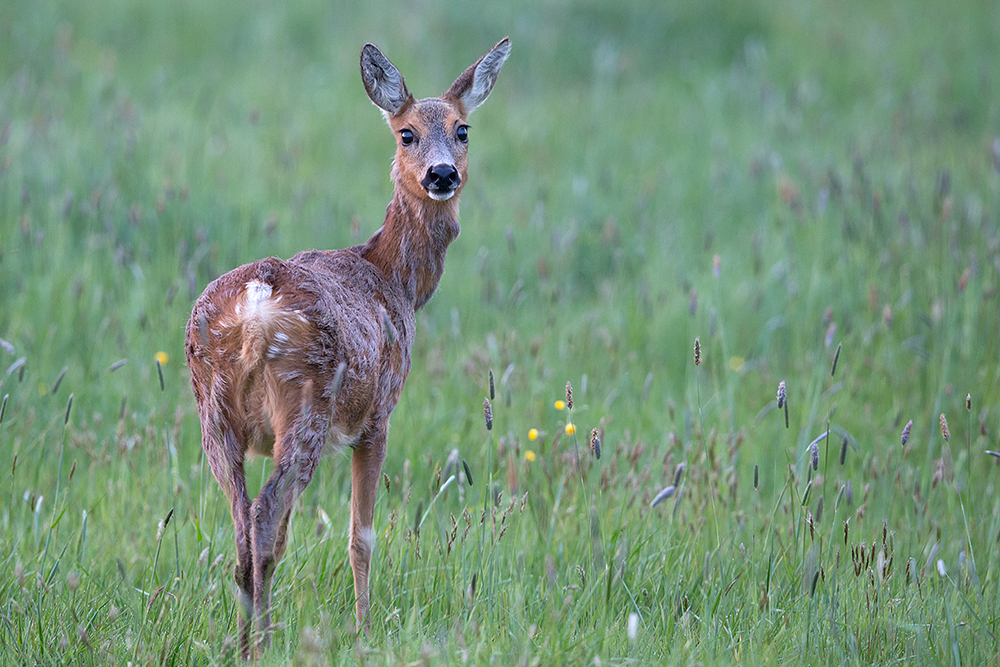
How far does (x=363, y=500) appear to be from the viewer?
3605 millimetres

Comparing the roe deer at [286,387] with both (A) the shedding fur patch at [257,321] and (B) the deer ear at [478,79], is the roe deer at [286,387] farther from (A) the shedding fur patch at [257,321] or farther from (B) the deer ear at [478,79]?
(B) the deer ear at [478,79]

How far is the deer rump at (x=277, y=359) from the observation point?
3104 millimetres

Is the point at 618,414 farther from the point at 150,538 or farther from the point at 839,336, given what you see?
the point at 150,538

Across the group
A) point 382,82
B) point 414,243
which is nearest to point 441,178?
point 414,243

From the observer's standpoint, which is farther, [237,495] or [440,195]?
[440,195]

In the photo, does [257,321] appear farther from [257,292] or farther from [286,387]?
[286,387]

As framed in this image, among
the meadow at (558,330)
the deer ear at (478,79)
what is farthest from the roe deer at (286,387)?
the deer ear at (478,79)

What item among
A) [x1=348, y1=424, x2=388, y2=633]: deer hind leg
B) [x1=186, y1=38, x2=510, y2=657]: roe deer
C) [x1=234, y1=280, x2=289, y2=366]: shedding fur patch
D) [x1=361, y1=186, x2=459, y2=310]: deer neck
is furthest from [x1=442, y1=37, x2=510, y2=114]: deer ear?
[x1=234, y1=280, x2=289, y2=366]: shedding fur patch

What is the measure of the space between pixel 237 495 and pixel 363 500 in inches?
22.0

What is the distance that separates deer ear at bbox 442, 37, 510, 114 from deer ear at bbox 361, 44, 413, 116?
253 mm

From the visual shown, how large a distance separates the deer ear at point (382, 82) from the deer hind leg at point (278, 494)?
1791mm

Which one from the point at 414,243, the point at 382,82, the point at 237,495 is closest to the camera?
the point at 237,495

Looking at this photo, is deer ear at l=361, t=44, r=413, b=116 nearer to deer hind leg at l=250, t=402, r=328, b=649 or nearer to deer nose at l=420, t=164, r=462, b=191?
deer nose at l=420, t=164, r=462, b=191

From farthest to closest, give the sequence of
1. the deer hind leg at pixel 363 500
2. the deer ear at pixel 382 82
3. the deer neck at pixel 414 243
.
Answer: the deer ear at pixel 382 82 < the deer neck at pixel 414 243 < the deer hind leg at pixel 363 500
